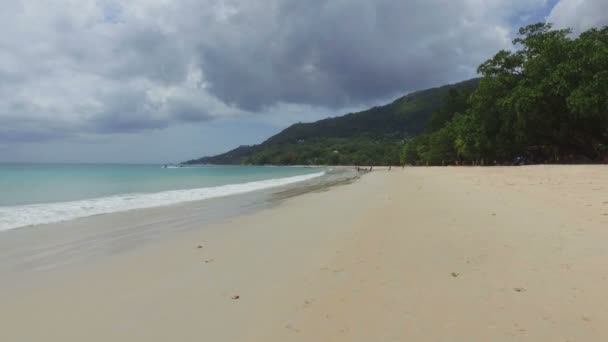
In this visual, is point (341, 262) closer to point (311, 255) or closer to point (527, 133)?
point (311, 255)

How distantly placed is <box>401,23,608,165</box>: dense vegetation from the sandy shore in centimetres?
2585

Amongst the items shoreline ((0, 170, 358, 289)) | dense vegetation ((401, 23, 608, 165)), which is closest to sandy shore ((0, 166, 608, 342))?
shoreline ((0, 170, 358, 289))

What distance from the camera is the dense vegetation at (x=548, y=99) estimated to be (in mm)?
26578

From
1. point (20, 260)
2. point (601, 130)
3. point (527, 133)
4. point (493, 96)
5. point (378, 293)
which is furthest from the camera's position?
point (493, 96)

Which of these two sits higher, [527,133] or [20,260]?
[527,133]

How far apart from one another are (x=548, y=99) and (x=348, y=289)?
32.8 meters

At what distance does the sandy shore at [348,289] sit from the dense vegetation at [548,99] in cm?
2585

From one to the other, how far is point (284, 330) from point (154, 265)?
3200 mm

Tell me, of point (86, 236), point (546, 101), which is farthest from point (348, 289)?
point (546, 101)

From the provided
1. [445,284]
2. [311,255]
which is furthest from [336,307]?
[311,255]

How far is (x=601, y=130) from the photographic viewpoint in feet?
96.1

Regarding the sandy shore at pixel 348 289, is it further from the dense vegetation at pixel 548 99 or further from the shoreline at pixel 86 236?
the dense vegetation at pixel 548 99

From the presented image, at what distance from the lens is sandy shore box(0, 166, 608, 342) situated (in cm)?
292

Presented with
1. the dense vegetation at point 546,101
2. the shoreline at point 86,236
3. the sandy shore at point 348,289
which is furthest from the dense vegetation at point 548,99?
the shoreline at point 86,236
